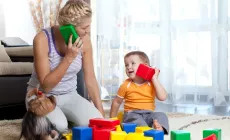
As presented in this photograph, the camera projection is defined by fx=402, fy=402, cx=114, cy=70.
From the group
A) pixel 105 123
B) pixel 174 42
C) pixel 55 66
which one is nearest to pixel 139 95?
pixel 55 66

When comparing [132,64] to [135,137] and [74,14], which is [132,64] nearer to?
[74,14]

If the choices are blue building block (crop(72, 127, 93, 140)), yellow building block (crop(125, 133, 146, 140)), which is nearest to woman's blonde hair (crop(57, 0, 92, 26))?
blue building block (crop(72, 127, 93, 140))

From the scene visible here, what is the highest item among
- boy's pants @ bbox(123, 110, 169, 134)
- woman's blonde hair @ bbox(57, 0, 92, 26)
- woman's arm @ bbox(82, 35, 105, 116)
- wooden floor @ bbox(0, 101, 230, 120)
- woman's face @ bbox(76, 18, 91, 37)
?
woman's blonde hair @ bbox(57, 0, 92, 26)

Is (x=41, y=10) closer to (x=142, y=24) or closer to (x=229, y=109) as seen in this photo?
(x=142, y=24)

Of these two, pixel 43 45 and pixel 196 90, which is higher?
pixel 43 45

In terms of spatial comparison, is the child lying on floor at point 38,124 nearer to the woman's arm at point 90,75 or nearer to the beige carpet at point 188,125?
the beige carpet at point 188,125

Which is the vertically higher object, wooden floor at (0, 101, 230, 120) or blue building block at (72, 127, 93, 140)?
blue building block at (72, 127, 93, 140)

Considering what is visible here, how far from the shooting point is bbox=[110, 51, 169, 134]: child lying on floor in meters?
1.67

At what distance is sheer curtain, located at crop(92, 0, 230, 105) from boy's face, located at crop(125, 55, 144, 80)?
115 centimetres

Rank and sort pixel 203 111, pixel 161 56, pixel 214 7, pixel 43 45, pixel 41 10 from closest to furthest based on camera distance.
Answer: pixel 43 45, pixel 203 111, pixel 214 7, pixel 161 56, pixel 41 10

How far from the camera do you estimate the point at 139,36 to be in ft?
9.86

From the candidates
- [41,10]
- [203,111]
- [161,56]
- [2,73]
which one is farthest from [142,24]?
[2,73]

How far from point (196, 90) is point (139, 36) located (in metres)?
0.58

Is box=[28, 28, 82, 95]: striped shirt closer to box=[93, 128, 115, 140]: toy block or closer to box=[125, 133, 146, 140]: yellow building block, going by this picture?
box=[93, 128, 115, 140]: toy block
